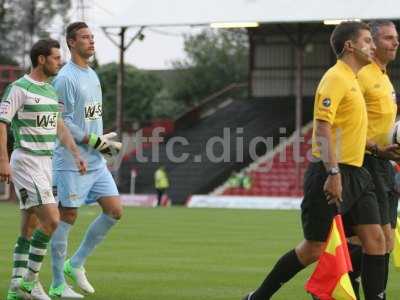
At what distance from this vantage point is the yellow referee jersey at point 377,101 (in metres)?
9.40

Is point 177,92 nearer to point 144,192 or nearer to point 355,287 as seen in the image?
point 144,192

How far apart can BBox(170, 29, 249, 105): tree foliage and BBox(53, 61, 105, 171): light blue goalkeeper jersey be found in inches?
2497

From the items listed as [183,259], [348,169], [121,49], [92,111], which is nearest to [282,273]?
[348,169]

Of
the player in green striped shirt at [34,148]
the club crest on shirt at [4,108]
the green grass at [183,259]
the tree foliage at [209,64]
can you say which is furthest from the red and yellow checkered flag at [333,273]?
the tree foliage at [209,64]

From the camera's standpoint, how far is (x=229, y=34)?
93.0 metres

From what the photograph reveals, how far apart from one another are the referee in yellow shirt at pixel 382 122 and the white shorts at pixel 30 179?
2623 mm

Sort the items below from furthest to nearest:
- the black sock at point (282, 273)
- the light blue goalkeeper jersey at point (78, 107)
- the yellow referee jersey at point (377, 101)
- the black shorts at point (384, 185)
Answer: the light blue goalkeeper jersey at point (78, 107)
the yellow referee jersey at point (377, 101)
the black shorts at point (384, 185)
the black sock at point (282, 273)

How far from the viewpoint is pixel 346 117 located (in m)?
8.81

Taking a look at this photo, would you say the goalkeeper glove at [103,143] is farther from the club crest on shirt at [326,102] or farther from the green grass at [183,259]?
the club crest on shirt at [326,102]

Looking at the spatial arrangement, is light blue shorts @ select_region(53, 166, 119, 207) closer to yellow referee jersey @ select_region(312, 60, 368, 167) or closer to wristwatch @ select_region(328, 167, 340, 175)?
yellow referee jersey @ select_region(312, 60, 368, 167)

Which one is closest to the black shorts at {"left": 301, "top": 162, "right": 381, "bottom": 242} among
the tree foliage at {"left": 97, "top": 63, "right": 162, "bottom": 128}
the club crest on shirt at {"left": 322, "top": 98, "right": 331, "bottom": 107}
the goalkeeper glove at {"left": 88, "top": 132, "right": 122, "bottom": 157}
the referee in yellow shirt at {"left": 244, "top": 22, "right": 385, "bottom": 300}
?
the referee in yellow shirt at {"left": 244, "top": 22, "right": 385, "bottom": 300}

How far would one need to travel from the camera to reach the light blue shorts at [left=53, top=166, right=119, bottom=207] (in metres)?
10.5

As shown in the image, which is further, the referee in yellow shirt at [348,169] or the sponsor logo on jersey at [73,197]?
the sponsor logo on jersey at [73,197]

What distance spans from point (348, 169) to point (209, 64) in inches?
3002
